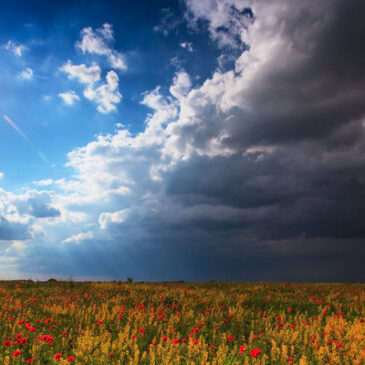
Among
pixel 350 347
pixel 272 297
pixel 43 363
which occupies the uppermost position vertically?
pixel 272 297

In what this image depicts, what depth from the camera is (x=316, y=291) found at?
15.0 meters

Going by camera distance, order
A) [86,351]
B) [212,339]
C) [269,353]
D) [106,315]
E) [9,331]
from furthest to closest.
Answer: [106,315] < [9,331] < [212,339] < [269,353] < [86,351]

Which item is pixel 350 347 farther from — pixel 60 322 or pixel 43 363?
pixel 60 322

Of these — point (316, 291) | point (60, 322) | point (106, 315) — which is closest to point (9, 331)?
point (60, 322)

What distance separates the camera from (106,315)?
29.3ft

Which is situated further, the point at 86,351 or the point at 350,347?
the point at 350,347

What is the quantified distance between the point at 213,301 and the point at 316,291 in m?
6.31

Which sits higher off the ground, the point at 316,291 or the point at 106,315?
the point at 316,291

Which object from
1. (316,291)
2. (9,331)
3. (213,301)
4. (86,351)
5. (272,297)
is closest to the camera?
(86,351)

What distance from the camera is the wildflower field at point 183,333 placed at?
539 cm

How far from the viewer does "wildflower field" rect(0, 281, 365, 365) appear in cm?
A: 539

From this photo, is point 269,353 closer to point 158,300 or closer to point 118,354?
point 118,354

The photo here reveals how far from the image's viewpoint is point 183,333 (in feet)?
25.2

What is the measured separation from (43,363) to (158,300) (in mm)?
6223
